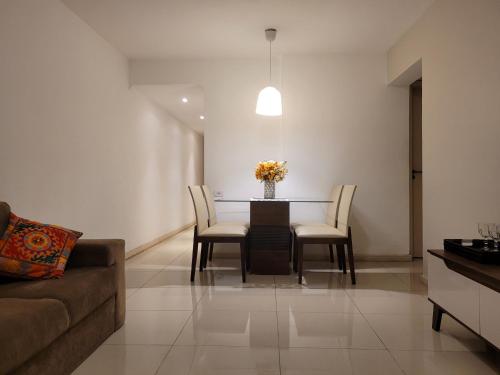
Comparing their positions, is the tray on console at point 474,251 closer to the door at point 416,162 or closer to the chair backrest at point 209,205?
the chair backrest at point 209,205

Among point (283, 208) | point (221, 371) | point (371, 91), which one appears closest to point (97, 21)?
point (283, 208)

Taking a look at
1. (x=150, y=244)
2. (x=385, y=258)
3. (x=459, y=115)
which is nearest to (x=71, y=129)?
(x=150, y=244)

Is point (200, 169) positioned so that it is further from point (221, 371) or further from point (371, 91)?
point (221, 371)

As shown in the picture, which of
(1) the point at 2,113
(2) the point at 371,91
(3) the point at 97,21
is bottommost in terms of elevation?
(1) the point at 2,113

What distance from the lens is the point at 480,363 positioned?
2.11 metres

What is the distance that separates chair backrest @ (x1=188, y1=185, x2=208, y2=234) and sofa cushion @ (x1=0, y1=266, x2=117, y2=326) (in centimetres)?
161

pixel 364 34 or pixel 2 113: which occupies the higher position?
pixel 364 34

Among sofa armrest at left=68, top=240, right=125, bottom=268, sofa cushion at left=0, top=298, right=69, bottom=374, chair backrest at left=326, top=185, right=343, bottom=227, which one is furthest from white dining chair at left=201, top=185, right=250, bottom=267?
sofa cushion at left=0, top=298, right=69, bottom=374

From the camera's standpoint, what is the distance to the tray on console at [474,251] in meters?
2.12

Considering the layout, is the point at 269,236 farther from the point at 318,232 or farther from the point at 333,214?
the point at 333,214

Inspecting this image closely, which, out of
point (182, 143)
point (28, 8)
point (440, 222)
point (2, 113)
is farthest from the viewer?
point (182, 143)

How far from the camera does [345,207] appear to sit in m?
4.00

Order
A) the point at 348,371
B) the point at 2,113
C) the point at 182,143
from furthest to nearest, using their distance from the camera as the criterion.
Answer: the point at 182,143, the point at 2,113, the point at 348,371

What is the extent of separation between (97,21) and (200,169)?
23.3 feet
